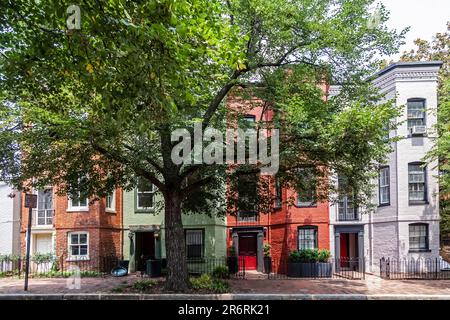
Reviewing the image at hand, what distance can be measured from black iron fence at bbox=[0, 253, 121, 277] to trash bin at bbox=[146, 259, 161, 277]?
8.25 ft

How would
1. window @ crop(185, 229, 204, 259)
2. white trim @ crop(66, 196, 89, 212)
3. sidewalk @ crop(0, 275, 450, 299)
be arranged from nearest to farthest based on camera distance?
sidewalk @ crop(0, 275, 450, 299), white trim @ crop(66, 196, 89, 212), window @ crop(185, 229, 204, 259)

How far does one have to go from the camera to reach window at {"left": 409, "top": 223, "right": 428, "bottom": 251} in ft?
76.9

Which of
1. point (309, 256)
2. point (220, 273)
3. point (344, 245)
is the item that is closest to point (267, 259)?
point (309, 256)

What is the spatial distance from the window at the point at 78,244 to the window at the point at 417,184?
18236 mm

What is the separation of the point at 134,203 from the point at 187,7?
19491mm

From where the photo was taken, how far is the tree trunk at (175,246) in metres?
15.6

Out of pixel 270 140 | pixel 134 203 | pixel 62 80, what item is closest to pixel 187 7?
pixel 62 80

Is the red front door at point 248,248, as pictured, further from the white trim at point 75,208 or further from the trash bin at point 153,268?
the white trim at point 75,208

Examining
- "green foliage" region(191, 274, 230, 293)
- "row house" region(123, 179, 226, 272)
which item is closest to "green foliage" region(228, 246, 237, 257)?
"row house" region(123, 179, 226, 272)

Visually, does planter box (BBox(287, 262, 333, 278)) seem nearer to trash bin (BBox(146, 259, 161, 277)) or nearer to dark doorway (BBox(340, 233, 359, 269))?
dark doorway (BBox(340, 233, 359, 269))

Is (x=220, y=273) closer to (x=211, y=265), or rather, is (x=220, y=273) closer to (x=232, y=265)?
(x=211, y=265)

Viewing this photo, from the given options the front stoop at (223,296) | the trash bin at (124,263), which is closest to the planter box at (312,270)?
the front stoop at (223,296)

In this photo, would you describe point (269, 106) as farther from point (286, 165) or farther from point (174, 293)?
point (174, 293)

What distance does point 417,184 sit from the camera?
23766 millimetres
